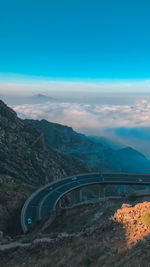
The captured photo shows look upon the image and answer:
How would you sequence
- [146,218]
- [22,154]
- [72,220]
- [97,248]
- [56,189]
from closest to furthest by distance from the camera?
[97,248], [146,218], [72,220], [56,189], [22,154]

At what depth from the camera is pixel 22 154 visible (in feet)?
328

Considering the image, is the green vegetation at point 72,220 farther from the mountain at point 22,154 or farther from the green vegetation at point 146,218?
the mountain at point 22,154

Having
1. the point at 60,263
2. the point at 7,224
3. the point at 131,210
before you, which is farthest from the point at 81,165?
the point at 60,263

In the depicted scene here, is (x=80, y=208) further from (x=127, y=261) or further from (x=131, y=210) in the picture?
(x=127, y=261)

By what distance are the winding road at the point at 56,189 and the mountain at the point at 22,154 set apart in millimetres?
13156

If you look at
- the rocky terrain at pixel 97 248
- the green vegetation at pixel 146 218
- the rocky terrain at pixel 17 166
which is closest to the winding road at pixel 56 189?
the rocky terrain at pixel 17 166

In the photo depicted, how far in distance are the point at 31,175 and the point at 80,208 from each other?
55840 millimetres

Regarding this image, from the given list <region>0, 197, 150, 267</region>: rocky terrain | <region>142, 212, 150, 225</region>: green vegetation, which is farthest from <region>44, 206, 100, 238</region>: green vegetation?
<region>142, 212, 150, 225</region>: green vegetation

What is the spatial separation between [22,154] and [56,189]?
2842cm

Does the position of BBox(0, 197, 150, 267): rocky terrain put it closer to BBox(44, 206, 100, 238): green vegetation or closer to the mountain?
BBox(44, 206, 100, 238): green vegetation

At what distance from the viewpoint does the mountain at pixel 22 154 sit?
9081 centimetres

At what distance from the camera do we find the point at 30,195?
229 ft

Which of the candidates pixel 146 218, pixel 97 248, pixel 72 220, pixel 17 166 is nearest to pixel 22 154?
pixel 17 166

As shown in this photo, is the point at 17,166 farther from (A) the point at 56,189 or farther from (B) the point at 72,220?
(B) the point at 72,220
